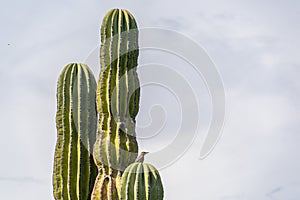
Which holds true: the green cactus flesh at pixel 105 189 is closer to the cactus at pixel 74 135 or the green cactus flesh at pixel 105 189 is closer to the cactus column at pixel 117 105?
the cactus column at pixel 117 105

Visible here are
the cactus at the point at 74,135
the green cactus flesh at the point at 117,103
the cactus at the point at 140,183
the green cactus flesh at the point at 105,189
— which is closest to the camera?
the cactus at the point at 140,183

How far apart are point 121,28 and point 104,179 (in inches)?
76.7

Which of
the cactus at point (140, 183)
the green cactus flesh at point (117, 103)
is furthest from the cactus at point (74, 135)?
the cactus at point (140, 183)

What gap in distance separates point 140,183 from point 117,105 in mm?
1344

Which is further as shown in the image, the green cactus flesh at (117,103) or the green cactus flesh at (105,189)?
the green cactus flesh at (117,103)

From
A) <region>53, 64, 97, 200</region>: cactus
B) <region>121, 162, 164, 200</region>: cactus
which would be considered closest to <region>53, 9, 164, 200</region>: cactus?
<region>53, 64, 97, 200</region>: cactus

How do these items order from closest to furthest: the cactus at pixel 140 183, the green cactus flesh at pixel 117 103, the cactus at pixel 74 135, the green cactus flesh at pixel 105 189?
1. the cactus at pixel 140 183
2. the green cactus flesh at pixel 105 189
3. the green cactus flesh at pixel 117 103
4. the cactus at pixel 74 135

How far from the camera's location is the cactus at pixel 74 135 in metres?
9.16

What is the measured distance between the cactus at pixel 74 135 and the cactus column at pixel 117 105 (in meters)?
0.25

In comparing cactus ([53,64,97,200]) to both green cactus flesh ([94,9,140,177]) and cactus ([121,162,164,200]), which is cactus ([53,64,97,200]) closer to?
green cactus flesh ([94,9,140,177])

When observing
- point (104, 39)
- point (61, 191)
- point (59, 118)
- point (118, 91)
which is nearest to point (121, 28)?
point (104, 39)

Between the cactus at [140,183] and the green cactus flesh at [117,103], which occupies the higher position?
the green cactus flesh at [117,103]

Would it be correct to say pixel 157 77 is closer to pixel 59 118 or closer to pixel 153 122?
pixel 153 122

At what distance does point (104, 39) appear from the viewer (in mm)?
9281
